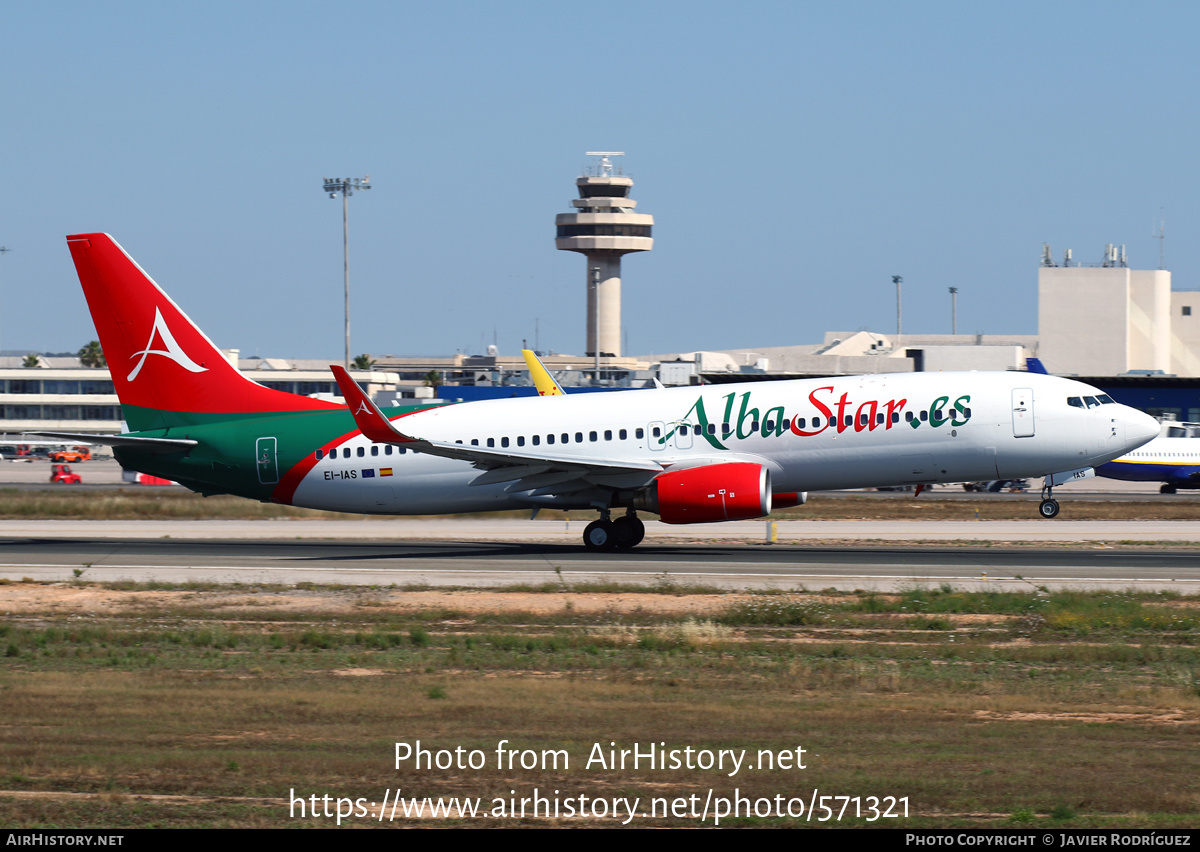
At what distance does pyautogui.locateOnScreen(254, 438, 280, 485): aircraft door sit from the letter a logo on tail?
283 cm

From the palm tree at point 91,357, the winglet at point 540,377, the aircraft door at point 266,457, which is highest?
the palm tree at point 91,357

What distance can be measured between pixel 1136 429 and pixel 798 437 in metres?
8.66

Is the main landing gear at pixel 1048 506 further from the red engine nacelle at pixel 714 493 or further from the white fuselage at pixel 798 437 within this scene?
the red engine nacelle at pixel 714 493

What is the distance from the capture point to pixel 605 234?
628 ft

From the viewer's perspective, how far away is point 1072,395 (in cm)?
3186

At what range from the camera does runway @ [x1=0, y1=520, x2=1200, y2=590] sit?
27453mm

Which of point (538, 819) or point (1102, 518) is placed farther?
point (1102, 518)

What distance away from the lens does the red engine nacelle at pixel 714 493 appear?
3039 centimetres

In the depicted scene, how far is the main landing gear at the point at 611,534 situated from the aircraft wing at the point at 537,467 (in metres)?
1.40

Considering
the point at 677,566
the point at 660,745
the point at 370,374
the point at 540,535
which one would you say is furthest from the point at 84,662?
the point at 370,374

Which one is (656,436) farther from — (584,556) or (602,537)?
(584,556)

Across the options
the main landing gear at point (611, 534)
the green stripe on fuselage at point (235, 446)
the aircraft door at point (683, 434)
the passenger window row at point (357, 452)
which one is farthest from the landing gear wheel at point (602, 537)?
the green stripe on fuselage at point (235, 446)

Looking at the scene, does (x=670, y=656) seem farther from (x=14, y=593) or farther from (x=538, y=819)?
(x=14, y=593)
